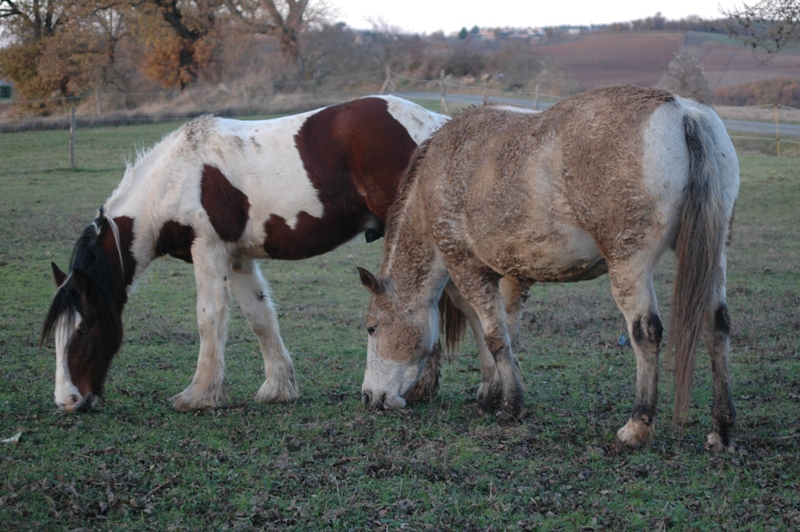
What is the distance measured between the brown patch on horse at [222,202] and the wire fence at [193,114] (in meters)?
11.3

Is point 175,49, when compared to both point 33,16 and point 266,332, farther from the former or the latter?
point 266,332

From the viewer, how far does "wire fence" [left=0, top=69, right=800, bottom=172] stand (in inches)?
836

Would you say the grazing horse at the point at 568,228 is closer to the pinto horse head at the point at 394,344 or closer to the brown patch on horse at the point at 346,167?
the pinto horse head at the point at 394,344

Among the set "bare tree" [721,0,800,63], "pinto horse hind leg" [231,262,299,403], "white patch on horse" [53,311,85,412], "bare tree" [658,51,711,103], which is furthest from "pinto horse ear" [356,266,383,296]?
"bare tree" [658,51,711,103]

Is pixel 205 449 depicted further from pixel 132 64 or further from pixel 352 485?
pixel 132 64

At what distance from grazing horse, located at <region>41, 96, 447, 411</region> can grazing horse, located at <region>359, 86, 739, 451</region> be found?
48 centimetres

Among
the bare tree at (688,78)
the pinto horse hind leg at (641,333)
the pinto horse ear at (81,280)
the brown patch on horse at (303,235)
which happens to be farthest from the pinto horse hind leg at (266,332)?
the bare tree at (688,78)

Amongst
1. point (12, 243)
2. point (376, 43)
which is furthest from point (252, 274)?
point (376, 43)

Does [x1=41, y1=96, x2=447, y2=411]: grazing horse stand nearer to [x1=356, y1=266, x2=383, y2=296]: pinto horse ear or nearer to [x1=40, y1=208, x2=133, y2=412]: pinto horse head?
[x1=40, y1=208, x2=133, y2=412]: pinto horse head

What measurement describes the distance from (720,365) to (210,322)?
3.55 m

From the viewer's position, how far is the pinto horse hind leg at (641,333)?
4.42m

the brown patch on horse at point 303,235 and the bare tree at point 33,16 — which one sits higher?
the bare tree at point 33,16

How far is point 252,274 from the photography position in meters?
6.31

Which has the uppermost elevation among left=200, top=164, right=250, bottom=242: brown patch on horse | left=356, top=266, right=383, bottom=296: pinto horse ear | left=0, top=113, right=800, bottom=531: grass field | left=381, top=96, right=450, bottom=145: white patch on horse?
left=381, top=96, right=450, bottom=145: white patch on horse
